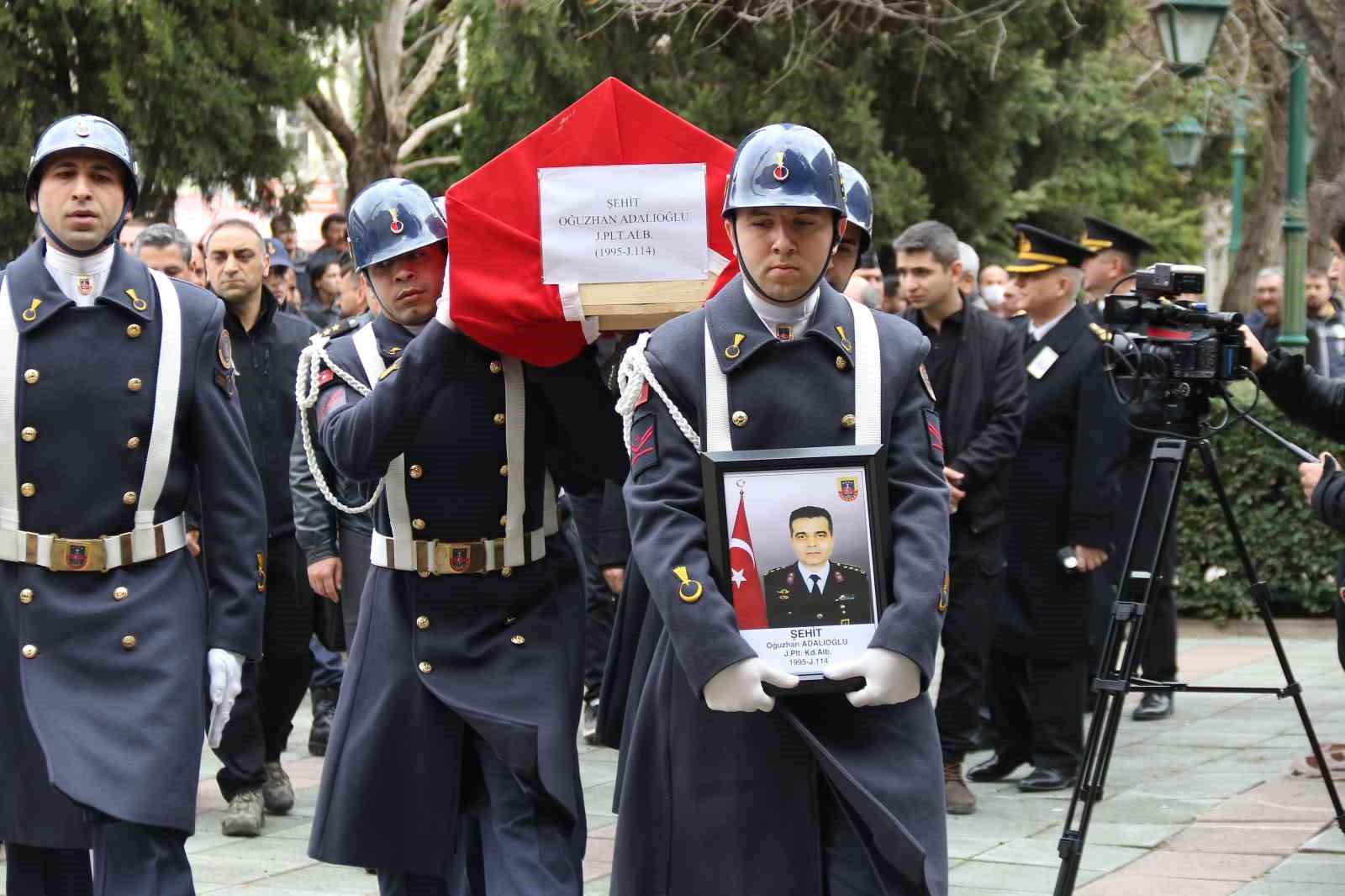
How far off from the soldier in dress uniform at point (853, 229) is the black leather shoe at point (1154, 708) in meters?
4.03

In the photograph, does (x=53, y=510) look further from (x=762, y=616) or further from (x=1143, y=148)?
(x=1143, y=148)

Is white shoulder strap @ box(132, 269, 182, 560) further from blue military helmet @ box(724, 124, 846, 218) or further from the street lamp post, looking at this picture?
the street lamp post

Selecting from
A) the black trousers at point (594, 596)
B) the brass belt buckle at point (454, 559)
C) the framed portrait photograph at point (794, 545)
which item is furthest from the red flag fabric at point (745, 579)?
the black trousers at point (594, 596)

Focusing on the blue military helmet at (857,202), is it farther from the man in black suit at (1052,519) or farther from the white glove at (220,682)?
the man in black suit at (1052,519)

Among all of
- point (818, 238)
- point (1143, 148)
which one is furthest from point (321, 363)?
point (1143, 148)

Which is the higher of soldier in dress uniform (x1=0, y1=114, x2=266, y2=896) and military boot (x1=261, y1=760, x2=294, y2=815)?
soldier in dress uniform (x1=0, y1=114, x2=266, y2=896)

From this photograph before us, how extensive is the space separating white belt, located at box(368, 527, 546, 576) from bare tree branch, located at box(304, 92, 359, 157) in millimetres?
16979

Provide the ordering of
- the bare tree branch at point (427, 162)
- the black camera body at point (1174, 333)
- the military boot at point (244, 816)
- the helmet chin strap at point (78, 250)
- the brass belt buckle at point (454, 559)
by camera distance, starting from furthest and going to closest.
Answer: the bare tree branch at point (427, 162) → the military boot at point (244, 816) → the black camera body at point (1174, 333) → the brass belt buckle at point (454, 559) → the helmet chin strap at point (78, 250)

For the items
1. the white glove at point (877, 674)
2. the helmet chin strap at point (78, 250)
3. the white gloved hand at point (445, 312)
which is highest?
the helmet chin strap at point (78, 250)

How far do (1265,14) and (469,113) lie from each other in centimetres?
673

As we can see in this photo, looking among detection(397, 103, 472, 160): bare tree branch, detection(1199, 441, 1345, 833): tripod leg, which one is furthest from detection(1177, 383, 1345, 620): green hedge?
detection(397, 103, 472, 160): bare tree branch

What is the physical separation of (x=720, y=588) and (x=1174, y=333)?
266 centimetres

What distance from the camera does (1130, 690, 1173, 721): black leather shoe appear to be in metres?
9.38

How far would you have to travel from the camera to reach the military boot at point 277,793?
745 cm
